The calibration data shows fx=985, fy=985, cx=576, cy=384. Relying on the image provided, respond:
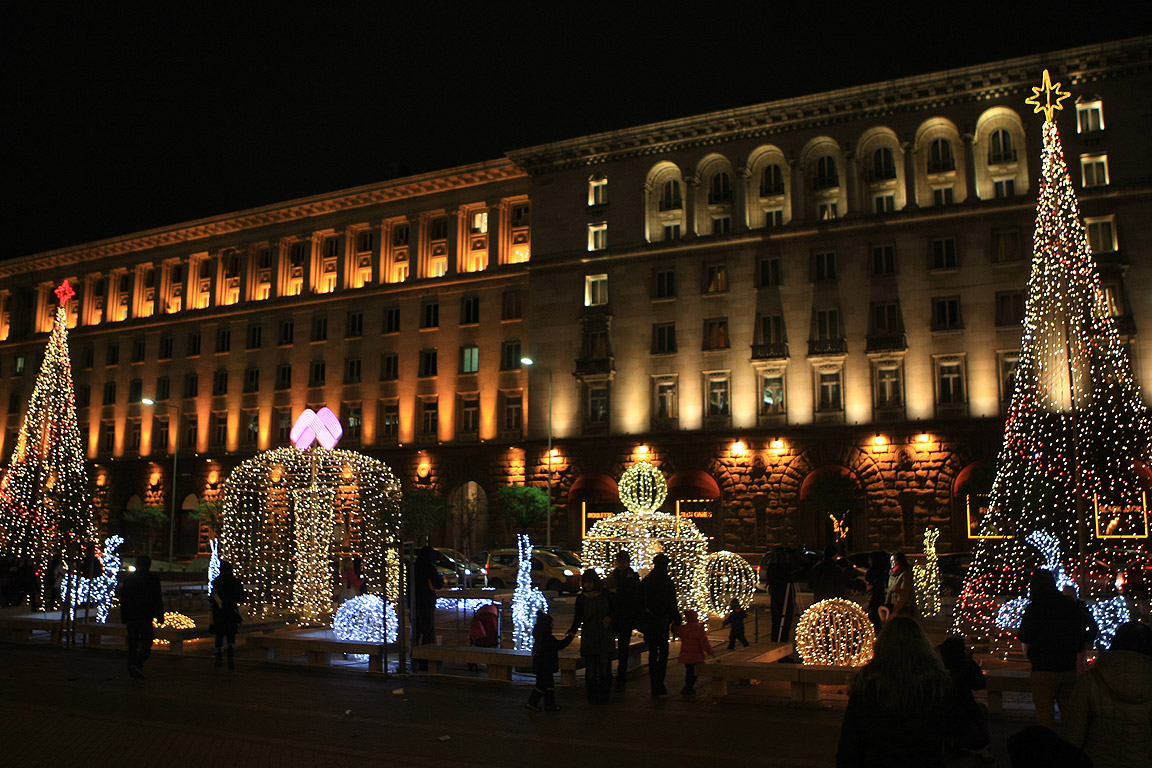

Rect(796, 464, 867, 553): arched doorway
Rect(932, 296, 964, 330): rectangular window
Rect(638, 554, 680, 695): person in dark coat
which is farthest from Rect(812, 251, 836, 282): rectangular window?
Answer: Rect(638, 554, 680, 695): person in dark coat

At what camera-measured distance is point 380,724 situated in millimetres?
10516

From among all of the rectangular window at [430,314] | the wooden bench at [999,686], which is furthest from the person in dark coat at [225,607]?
the rectangular window at [430,314]

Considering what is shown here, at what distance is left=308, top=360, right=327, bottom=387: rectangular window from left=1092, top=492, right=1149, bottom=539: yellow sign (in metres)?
38.6

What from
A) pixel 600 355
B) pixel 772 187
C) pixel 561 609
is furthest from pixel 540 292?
pixel 561 609

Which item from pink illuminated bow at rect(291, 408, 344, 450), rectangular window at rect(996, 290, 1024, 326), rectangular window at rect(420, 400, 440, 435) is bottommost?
pink illuminated bow at rect(291, 408, 344, 450)

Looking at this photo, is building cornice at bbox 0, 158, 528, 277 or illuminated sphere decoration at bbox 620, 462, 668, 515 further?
building cornice at bbox 0, 158, 528, 277

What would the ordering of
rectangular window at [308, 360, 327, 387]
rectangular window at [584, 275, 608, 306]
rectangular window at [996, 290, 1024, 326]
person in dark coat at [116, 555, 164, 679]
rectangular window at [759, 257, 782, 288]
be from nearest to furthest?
person in dark coat at [116, 555, 164, 679] < rectangular window at [996, 290, 1024, 326] < rectangular window at [759, 257, 782, 288] < rectangular window at [584, 275, 608, 306] < rectangular window at [308, 360, 327, 387]

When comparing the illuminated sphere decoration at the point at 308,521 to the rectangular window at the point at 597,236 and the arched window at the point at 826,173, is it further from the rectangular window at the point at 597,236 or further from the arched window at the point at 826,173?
the arched window at the point at 826,173

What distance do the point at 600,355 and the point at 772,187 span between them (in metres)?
10.8

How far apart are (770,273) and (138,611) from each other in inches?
1328

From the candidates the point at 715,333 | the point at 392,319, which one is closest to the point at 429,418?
the point at 392,319

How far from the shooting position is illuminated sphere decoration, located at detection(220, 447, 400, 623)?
1878 centimetres

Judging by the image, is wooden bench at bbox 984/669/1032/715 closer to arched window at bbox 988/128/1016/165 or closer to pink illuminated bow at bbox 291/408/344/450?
pink illuminated bow at bbox 291/408/344/450

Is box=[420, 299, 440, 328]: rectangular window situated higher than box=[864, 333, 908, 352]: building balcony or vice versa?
box=[420, 299, 440, 328]: rectangular window
